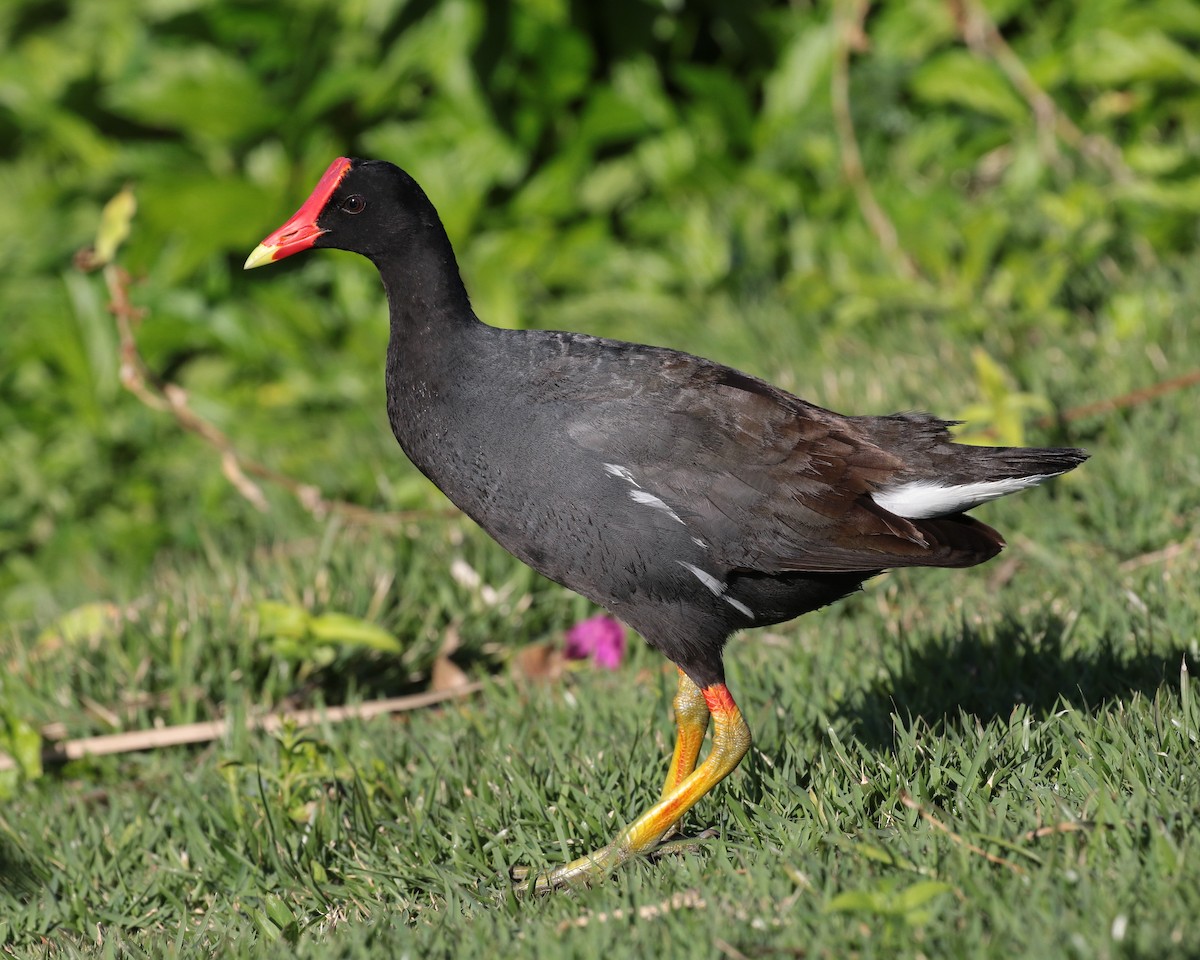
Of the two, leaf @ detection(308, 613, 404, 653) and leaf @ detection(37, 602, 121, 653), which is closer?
leaf @ detection(308, 613, 404, 653)

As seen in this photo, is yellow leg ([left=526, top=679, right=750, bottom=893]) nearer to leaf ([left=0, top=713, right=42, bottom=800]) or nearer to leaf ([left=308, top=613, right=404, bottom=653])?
leaf ([left=308, top=613, right=404, bottom=653])

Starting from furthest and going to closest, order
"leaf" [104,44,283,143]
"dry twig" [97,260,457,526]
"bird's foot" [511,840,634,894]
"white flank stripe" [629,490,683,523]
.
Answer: "leaf" [104,44,283,143]
"dry twig" [97,260,457,526]
"white flank stripe" [629,490,683,523]
"bird's foot" [511,840,634,894]

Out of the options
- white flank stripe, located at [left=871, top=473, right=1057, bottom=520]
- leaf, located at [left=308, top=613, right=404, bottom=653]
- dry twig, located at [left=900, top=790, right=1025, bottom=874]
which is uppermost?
white flank stripe, located at [left=871, top=473, right=1057, bottom=520]

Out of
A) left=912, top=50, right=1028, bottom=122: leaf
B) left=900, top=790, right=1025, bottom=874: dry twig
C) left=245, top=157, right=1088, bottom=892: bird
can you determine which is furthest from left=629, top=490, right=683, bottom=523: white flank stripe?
left=912, top=50, right=1028, bottom=122: leaf

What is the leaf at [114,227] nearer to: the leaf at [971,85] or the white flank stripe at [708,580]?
the white flank stripe at [708,580]

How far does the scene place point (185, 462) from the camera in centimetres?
634

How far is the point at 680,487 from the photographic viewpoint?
3059 millimetres

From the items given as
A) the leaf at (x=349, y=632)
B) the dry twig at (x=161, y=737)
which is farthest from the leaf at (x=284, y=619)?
the dry twig at (x=161, y=737)

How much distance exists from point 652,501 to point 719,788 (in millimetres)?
693

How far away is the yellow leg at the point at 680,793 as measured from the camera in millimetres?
2936

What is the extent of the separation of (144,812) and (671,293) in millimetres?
3949

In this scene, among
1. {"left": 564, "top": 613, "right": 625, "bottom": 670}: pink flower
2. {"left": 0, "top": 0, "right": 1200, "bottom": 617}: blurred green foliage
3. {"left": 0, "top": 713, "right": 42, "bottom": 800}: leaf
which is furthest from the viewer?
{"left": 0, "top": 0, "right": 1200, "bottom": 617}: blurred green foliage

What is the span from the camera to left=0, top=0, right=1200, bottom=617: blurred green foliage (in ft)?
Answer: 20.2

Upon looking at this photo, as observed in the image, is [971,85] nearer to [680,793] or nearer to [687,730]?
[687,730]
